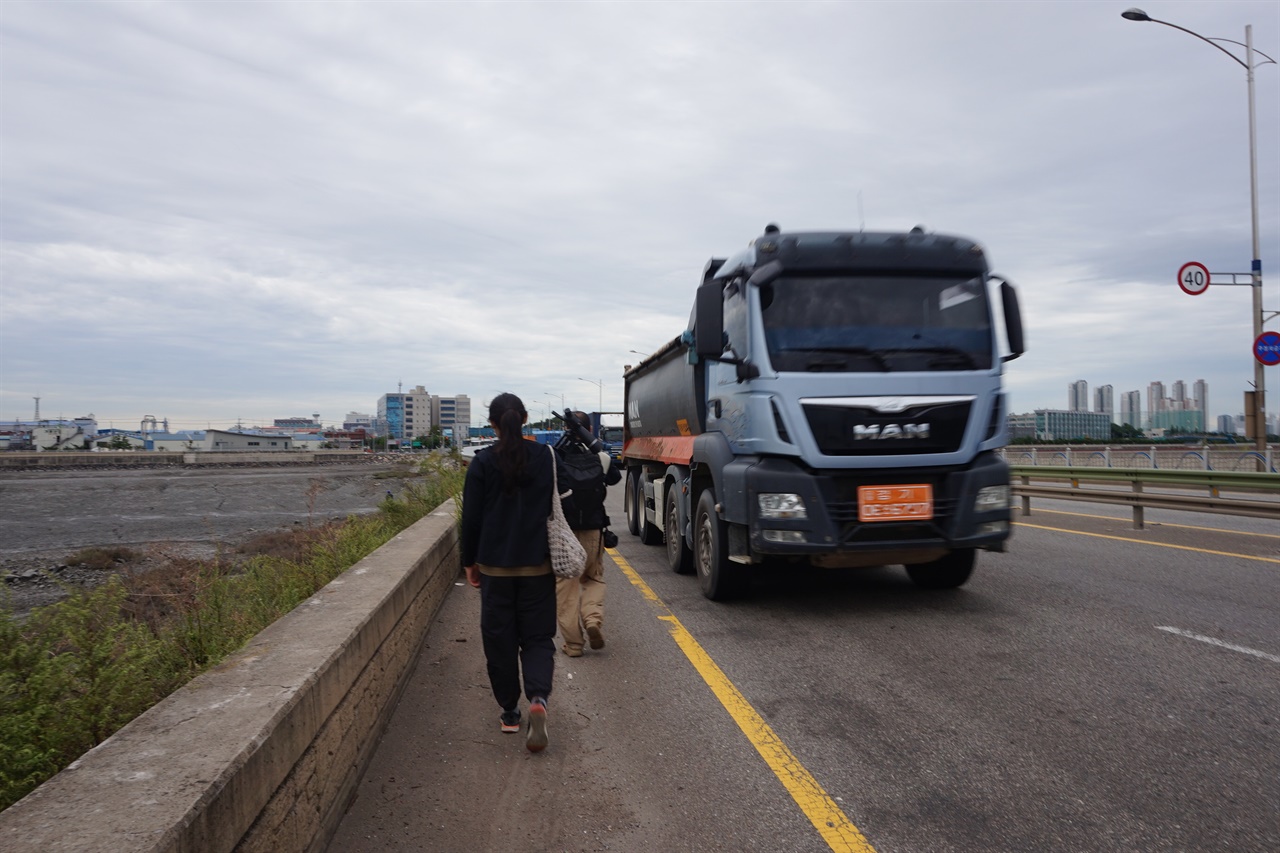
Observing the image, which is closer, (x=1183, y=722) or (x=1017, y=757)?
(x=1017, y=757)

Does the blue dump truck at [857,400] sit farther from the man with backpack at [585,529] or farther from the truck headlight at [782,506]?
the man with backpack at [585,529]

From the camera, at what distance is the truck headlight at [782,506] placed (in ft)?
22.6

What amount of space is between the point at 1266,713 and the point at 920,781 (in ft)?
7.37

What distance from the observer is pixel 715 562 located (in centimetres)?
797

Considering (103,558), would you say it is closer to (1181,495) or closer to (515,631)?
(515,631)

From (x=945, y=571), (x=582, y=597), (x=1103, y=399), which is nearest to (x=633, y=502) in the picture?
(x=945, y=571)

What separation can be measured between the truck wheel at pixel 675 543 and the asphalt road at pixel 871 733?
1.76m

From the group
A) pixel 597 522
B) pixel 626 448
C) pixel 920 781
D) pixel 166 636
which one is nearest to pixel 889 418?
pixel 597 522

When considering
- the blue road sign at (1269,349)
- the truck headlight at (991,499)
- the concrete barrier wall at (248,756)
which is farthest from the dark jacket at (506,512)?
the blue road sign at (1269,349)

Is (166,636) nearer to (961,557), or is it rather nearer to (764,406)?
(764,406)

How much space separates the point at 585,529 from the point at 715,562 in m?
1.82

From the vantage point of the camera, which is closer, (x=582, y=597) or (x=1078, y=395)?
(x=582, y=597)

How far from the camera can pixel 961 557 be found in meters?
8.11

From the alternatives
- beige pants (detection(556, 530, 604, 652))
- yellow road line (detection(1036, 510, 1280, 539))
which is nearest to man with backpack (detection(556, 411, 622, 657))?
beige pants (detection(556, 530, 604, 652))
